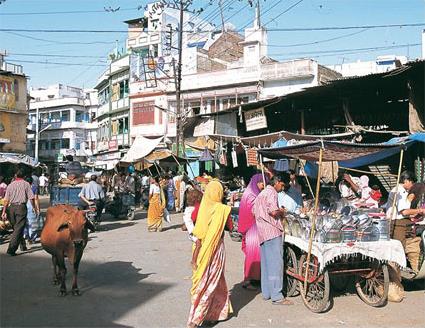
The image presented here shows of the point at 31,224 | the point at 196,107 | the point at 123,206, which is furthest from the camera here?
the point at 196,107

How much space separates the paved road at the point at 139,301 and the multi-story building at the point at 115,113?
30.9 meters

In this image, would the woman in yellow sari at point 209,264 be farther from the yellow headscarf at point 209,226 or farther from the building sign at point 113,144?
the building sign at point 113,144

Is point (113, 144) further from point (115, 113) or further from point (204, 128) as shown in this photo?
point (204, 128)

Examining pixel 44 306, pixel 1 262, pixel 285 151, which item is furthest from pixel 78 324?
pixel 1 262

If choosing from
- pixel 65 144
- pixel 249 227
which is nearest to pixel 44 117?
pixel 65 144

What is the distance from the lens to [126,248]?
11070 millimetres

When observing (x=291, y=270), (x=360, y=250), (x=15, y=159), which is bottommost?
(x=291, y=270)

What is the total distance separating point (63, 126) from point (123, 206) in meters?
47.5

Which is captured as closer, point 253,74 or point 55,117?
point 253,74

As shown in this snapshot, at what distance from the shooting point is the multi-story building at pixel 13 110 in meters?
36.1

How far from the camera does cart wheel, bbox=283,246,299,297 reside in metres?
6.55

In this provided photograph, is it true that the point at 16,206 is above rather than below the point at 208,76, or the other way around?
below

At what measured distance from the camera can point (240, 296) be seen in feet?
22.4

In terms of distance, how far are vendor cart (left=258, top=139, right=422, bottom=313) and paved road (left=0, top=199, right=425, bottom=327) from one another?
19cm
